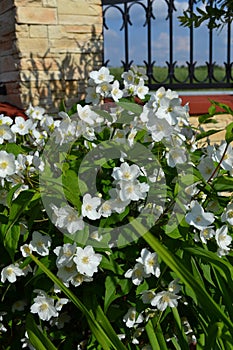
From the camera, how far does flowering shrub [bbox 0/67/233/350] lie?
4.51 feet

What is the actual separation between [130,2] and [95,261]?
11.7 ft

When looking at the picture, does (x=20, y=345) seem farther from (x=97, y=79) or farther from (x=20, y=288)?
(x=97, y=79)

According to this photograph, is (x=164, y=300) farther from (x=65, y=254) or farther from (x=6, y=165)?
(x=6, y=165)

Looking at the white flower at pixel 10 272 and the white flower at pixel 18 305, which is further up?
the white flower at pixel 10 272

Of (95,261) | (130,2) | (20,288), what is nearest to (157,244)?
(95,261)

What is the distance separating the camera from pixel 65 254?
4.48 ft

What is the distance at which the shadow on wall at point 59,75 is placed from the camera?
3535mm

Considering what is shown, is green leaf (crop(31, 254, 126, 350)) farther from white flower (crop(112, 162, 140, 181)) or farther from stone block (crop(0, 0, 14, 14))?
stone block (crop(0, 0, 14, 14))

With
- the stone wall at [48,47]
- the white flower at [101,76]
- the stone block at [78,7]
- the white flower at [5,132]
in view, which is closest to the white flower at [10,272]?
the white flower at [5,132]

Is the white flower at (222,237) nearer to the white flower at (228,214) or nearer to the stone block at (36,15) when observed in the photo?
the white flower at (228,214)

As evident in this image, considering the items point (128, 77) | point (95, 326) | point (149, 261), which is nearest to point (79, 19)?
point (128, 77)

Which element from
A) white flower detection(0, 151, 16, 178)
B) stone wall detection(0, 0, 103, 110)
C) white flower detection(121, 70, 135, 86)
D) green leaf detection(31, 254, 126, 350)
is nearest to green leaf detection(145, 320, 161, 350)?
green leaf detection(31, 254, 126, 350)

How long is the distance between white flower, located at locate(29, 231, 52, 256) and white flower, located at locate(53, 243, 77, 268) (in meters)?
0.07

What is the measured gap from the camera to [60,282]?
4.31 ft
